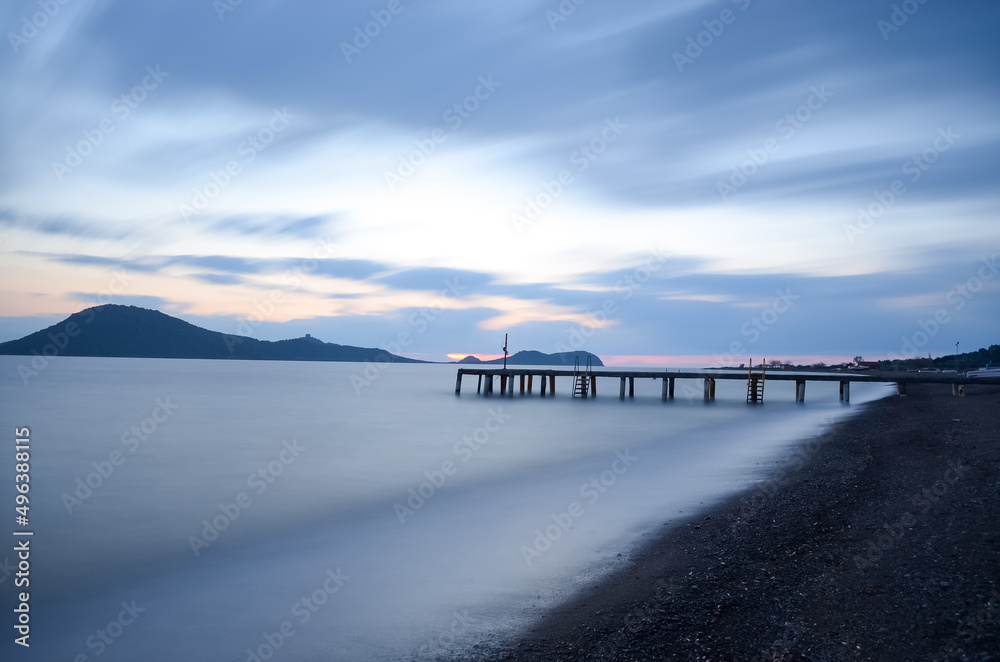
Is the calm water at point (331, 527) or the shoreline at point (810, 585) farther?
the calm water at point (331, 527)

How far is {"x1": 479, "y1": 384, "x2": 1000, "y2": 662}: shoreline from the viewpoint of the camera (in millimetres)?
5664

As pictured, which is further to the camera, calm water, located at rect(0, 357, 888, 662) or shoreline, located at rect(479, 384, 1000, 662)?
calm water, located at rect(0, 357, 888, 662)

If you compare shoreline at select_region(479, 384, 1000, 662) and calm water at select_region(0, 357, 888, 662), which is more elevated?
shoreline at select_region(479, 384, 1000, 662)

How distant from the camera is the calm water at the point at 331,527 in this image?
302 inches

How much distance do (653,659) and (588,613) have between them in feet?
5.05

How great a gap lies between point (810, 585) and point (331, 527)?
9620mm

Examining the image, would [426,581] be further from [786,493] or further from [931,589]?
[786,493]

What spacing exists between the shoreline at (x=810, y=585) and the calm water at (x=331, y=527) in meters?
0.96

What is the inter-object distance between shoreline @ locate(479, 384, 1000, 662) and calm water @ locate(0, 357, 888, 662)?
960 millimetres

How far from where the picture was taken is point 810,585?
7051 mm

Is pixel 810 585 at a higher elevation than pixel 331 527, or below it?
higher

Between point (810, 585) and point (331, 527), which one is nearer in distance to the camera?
point (810, 585)

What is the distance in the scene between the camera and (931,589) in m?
6.51

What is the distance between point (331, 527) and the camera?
1345cm
